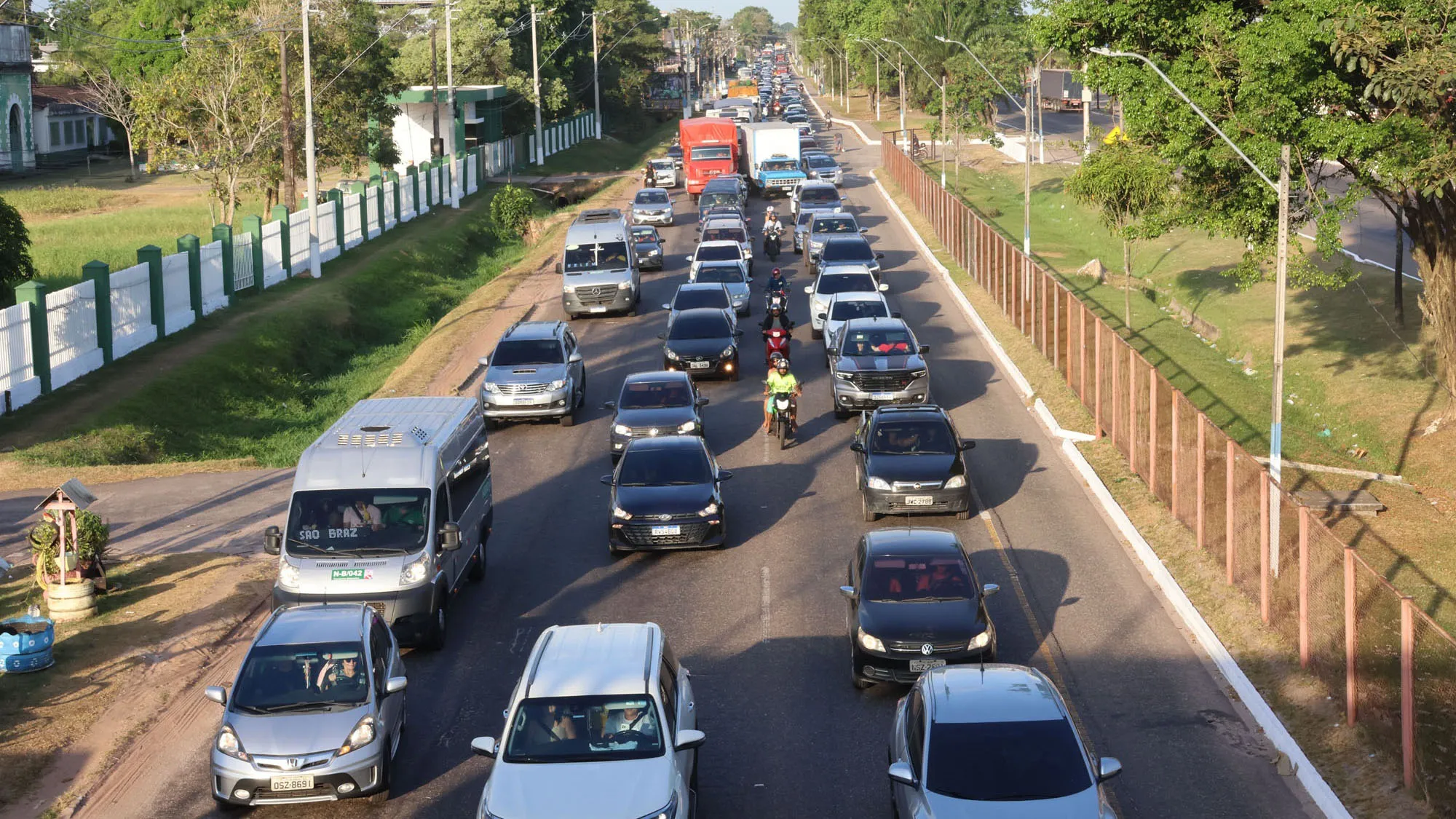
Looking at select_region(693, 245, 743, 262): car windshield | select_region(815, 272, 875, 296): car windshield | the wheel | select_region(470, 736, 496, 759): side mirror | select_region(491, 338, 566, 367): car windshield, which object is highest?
select_region(693, 245, 743, 262): car windshield

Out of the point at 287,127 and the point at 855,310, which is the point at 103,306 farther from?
the point at 287,127

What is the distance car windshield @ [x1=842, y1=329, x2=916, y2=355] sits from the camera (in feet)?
97.5

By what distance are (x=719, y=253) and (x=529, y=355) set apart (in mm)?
15411

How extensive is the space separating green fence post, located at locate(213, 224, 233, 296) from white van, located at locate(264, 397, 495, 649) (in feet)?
83.5

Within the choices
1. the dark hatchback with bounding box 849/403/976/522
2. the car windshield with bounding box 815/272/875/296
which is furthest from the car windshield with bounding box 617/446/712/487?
the car windshield with bounding box 815/272/875/296

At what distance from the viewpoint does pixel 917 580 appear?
16828 millimetres

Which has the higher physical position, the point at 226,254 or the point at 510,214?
the point at 510,214

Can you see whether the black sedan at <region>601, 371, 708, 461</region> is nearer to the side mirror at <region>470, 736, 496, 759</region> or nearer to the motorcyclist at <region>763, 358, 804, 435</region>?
the motorcyclist at <region>763, 358, 804, 435</region>

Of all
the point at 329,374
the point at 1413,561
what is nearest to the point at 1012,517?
the point at 1413,561

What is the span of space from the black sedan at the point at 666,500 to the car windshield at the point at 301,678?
7.39 m

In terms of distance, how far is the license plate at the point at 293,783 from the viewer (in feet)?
43.9

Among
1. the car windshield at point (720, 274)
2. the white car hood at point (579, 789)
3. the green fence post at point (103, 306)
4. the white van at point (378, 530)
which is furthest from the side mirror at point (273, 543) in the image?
the car windshield at point (720, 274)

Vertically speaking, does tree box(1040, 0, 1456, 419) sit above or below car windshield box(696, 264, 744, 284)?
above

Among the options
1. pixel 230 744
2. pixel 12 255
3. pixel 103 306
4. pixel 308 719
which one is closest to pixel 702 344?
pixel 103 306
